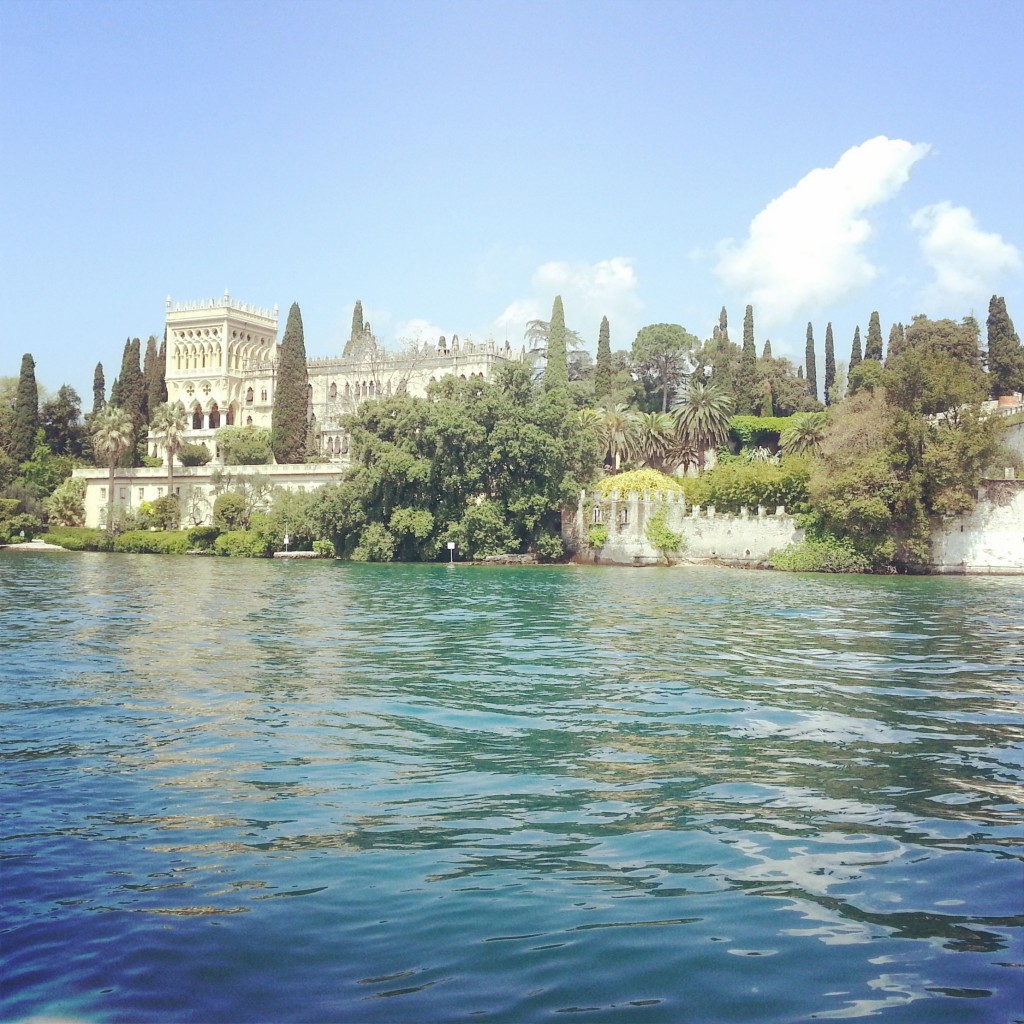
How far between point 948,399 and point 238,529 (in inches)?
1591

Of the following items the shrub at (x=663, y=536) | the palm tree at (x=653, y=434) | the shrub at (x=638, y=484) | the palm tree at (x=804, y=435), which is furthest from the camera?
the palm tree at (x=653, y=434)

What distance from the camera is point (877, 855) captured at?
23.7 feet

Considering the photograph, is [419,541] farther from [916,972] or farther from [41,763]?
[916,972]

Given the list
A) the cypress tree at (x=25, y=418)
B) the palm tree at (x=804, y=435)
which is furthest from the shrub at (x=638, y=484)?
the cypress tree at (x=25, y=418)

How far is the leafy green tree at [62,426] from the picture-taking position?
85.9m

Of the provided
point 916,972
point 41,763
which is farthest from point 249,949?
point 41,763

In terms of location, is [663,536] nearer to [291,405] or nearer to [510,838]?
[291,405]

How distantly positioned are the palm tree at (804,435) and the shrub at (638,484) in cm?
852

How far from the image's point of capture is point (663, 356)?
85.8m

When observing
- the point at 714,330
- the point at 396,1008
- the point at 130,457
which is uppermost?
the point at 714,330

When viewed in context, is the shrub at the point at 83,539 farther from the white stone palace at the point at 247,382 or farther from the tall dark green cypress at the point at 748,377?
the tall dark green cypress at the point at 748,377

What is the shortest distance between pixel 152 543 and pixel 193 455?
45.0 feet

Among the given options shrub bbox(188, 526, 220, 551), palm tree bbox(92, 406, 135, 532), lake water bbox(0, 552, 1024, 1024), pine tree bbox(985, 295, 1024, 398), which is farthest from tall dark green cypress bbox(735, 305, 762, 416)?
lake water bbox(0, 552, 1024, 1024)

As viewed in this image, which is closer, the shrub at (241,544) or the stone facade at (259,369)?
the shrub at (241,544)
